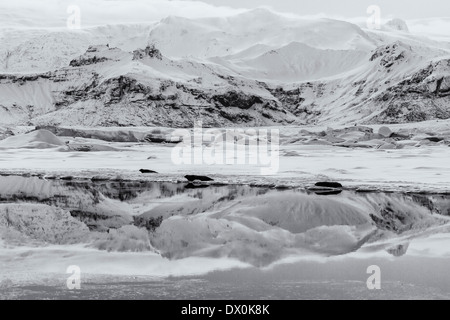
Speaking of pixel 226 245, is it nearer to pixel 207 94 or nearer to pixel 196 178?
pixel 196 178

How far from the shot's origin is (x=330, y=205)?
42.9 feet

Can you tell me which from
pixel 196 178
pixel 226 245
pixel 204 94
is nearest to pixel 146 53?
pixel 204 94

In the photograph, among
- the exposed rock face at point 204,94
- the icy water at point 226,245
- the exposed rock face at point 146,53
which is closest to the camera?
the icy water at point 226,245

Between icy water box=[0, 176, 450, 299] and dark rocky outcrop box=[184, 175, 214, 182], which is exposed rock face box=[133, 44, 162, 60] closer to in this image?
dark rocky outcrop box=[184, 175, 214, 182]

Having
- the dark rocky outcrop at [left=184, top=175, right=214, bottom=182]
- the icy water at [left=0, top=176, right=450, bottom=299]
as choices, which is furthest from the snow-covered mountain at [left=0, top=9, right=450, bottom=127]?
the icy water at [left=0, top=176, right=450, bottom=299]

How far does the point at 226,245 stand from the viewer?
29.7ft

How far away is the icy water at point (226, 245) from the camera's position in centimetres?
A: 666

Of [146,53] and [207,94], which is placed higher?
[146,53]

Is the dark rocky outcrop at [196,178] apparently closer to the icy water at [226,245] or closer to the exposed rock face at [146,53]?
the icy water at [226,245]

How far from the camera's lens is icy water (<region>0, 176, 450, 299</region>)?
262 inches

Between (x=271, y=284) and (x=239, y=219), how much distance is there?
458 cm

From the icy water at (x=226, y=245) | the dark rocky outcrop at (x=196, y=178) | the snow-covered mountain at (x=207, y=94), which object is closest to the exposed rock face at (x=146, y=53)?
the snow-covered mountain at (x=207, y=94)
